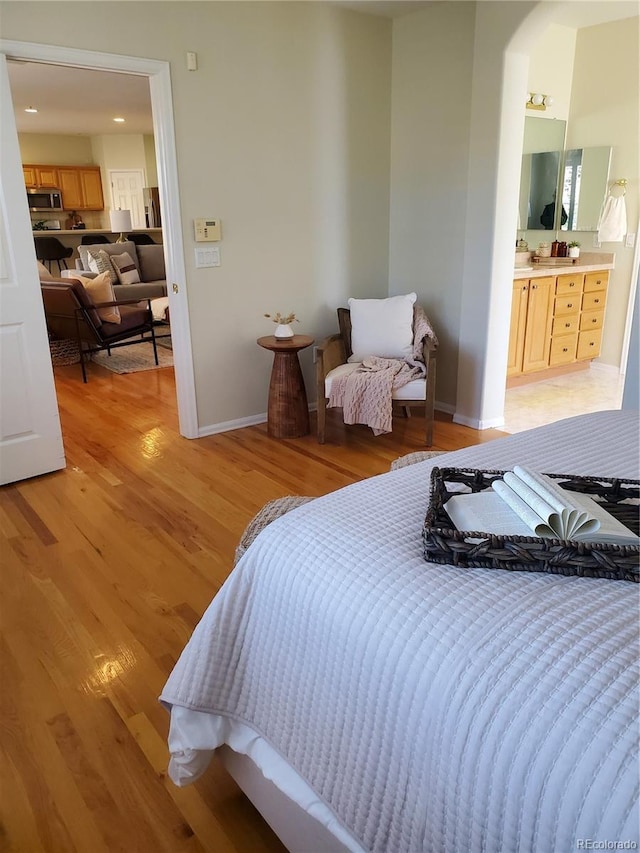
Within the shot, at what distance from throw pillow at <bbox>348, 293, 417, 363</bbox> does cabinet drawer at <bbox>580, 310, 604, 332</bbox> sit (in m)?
2.04

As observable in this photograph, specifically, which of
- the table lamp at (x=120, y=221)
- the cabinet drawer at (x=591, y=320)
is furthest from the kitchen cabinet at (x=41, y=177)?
the cabinet drawer at (x=591, y=320)

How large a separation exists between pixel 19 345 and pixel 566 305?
4075 mm

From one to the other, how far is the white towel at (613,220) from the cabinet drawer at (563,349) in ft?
2.70

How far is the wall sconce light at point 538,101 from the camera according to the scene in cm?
507

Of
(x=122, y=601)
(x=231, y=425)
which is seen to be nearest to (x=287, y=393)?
(x=231, y=425)

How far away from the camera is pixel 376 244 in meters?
4.52

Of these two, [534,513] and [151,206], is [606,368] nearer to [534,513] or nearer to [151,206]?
[534,513]

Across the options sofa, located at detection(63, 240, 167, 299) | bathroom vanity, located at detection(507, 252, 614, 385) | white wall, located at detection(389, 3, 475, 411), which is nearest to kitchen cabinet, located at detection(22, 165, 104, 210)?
sofa, located at detection(63, 240, 167, 299)

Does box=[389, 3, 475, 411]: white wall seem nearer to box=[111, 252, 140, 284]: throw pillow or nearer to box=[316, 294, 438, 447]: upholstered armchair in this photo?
box=[316, 294, 438, 447]: upholstered armchair

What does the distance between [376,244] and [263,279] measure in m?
0.98

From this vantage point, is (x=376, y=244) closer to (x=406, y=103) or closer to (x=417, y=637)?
(x=406, y=103)

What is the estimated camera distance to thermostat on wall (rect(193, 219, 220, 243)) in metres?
3.67

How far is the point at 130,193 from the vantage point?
10.4 m

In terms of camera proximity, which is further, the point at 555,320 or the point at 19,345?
the point at 555,320
